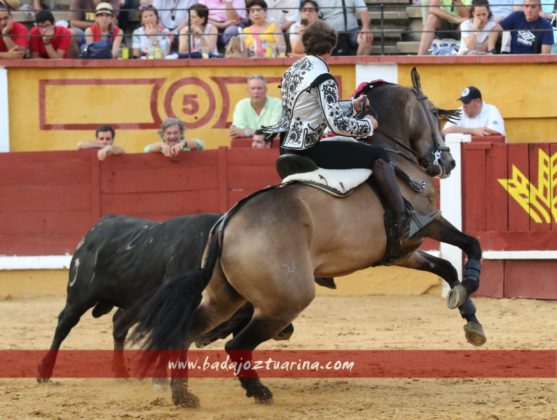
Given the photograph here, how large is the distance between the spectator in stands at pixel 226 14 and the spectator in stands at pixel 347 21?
2.91 feet

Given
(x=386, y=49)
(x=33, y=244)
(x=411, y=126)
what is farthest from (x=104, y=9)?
(x=411, y=126)

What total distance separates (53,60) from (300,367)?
5532 mm

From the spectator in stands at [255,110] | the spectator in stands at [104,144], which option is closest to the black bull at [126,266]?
the spectator in stands at [104,144]

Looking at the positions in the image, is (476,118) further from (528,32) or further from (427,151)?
(427,151)

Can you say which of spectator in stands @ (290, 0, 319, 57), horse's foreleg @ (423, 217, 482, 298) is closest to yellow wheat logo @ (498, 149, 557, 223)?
spectator in stands @ (290, 0, 319, 57)

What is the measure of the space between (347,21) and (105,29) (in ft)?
7.88

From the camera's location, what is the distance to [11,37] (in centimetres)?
1188

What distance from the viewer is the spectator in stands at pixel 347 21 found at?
38.9 feet

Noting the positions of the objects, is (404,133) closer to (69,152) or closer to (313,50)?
(313,50)

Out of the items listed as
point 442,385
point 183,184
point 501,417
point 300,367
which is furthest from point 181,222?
point 183,184

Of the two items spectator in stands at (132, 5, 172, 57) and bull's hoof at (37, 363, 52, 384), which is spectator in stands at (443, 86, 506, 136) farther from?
bull's hoof at (37, 363, 52, 384)

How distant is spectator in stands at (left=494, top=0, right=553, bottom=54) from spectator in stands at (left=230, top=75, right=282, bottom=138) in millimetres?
A: 2368

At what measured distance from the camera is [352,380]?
22.7ft

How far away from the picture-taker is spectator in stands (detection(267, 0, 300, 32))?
40.1 feet
